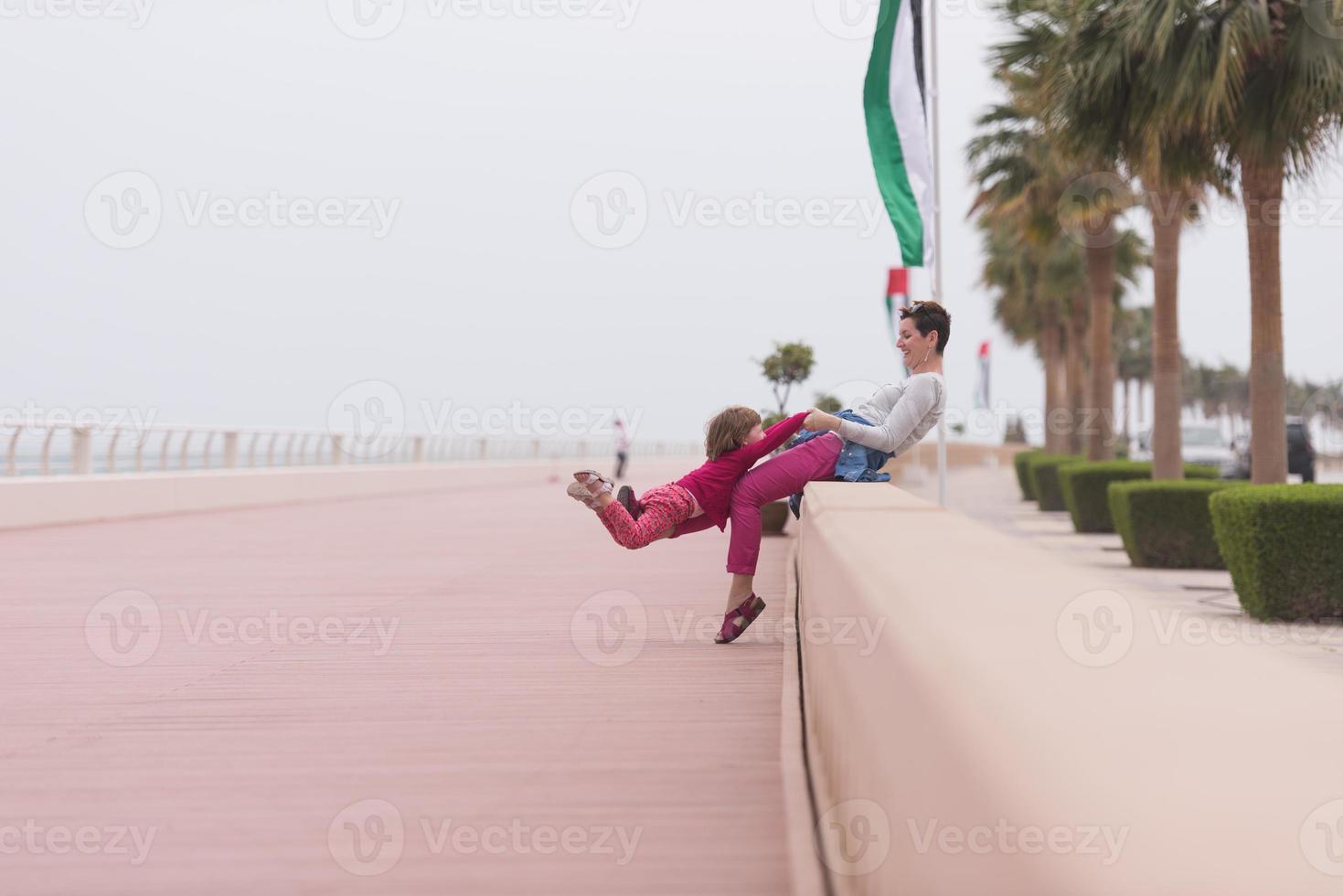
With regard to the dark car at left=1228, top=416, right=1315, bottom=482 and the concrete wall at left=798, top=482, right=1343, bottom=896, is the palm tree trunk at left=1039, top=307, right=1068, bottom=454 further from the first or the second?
the concrete wall at left=798, top=482, right=1343, bottom=896

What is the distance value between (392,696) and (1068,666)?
4.20 metres

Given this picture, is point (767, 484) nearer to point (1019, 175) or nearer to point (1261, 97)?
point (1261, 97)

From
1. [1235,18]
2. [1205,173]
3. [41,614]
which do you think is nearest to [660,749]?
[41,614]

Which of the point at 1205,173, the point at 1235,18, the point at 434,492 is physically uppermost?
the point at 1235,18

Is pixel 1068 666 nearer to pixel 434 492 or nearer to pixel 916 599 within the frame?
pixel 916 599

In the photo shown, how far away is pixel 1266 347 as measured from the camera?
39.2 ft

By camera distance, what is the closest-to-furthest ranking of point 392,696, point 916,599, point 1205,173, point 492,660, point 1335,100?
point 916,599, point 392,696, point 492,660, point 1335,100, point 1205,173

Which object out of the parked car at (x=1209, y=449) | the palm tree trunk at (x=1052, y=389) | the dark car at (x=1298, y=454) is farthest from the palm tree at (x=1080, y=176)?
the palm tree trunk at (x=1052, y=389)

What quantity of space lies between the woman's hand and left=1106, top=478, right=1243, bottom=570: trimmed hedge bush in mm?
8424

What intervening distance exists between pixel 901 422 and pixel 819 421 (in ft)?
1.71

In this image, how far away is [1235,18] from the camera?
11.8 metres

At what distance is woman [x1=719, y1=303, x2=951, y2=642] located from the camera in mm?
6434

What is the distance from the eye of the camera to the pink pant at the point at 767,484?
21.2 ft

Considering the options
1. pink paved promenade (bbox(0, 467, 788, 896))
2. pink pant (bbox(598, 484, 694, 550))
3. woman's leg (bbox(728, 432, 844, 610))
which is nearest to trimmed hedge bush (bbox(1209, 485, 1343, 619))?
pink paved promenade (bbox(0, 467, 788, 896))
